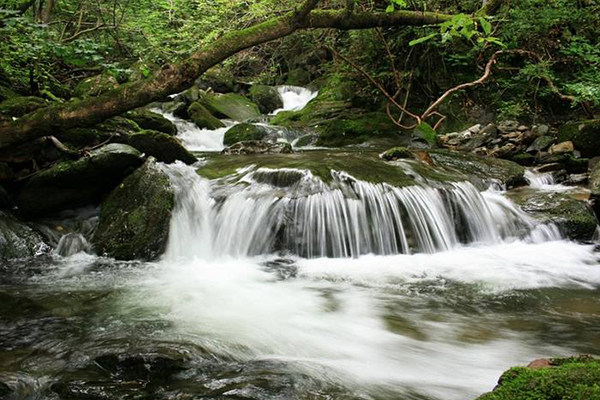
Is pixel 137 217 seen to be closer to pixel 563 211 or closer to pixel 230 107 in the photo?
pixel 563 211

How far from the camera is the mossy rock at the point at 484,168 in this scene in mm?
8164

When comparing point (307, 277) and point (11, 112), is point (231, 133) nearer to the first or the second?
point (11, 112)

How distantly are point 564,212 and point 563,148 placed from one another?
9.99 ft

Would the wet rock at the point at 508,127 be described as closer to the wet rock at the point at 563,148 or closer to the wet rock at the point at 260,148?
the wet rock at the point at 563,148

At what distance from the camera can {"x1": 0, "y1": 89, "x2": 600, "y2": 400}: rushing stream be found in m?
2.88

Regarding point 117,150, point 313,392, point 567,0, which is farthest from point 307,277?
point 567,0

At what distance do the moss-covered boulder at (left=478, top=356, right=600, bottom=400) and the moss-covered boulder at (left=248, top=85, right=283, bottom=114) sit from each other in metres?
19.0

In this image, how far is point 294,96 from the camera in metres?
22.2

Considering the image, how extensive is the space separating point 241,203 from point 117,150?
1.94 meters

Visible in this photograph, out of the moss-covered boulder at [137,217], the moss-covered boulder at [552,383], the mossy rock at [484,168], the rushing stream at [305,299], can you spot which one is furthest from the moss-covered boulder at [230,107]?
the moss-covered boulder at [552,383]

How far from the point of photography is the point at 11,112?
648 centimetres

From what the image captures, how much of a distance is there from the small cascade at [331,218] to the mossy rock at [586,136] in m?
3.07

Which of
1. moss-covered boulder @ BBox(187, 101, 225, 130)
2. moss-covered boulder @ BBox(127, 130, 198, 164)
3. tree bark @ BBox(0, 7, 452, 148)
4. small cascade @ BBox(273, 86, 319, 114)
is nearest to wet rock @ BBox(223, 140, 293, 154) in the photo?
moss-covered boulder @ BBox(127, 130, 198, 164)

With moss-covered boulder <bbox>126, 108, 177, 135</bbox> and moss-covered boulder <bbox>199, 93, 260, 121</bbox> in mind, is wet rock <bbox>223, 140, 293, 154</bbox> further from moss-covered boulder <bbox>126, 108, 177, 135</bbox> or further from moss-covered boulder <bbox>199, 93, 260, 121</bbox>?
moss-covered boulder <bbox>199, 93, 260, 121</bbox>
